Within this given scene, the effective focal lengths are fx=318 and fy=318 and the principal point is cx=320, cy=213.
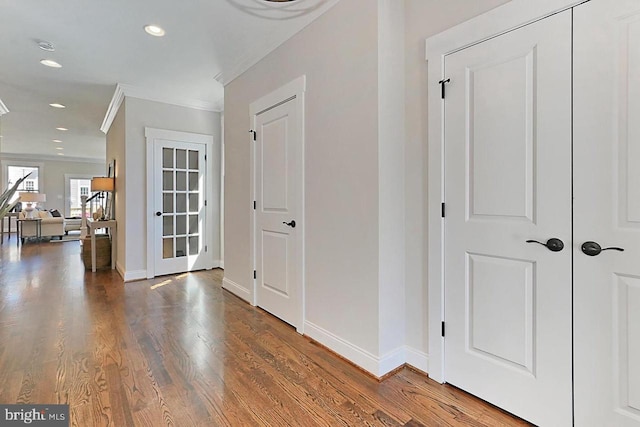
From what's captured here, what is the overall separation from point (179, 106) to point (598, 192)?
4.94 m

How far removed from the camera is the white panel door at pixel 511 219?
1.48 metres

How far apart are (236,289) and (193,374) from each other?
1674 millimetres

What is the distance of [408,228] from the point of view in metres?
2.12

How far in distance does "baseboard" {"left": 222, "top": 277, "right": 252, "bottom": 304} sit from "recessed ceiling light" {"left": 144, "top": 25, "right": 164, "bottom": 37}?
263cm

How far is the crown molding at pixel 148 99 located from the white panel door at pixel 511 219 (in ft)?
13.2

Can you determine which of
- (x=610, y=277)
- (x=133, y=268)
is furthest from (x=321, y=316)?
(x=133, y=268)

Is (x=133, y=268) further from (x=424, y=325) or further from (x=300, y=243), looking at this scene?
(x=424, y=325)

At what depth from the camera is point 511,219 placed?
164 cm

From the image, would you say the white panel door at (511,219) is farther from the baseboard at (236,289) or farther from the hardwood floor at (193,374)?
the baseboard at (236,289)

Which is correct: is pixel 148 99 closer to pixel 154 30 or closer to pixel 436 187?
pixel 154 30

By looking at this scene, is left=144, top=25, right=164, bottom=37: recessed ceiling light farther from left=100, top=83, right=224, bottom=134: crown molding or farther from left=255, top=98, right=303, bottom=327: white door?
left=100, top=83, right=224, bottom=134: crown molding

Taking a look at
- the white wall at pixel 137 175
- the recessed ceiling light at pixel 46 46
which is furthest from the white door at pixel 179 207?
the recessed ceiling light at pixel 46 46

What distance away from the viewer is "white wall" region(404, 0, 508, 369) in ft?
6.60

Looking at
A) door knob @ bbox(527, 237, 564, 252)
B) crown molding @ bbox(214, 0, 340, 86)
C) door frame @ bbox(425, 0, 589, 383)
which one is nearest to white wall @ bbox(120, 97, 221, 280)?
crown molding @ bbox(214, 0, 340, 86)
